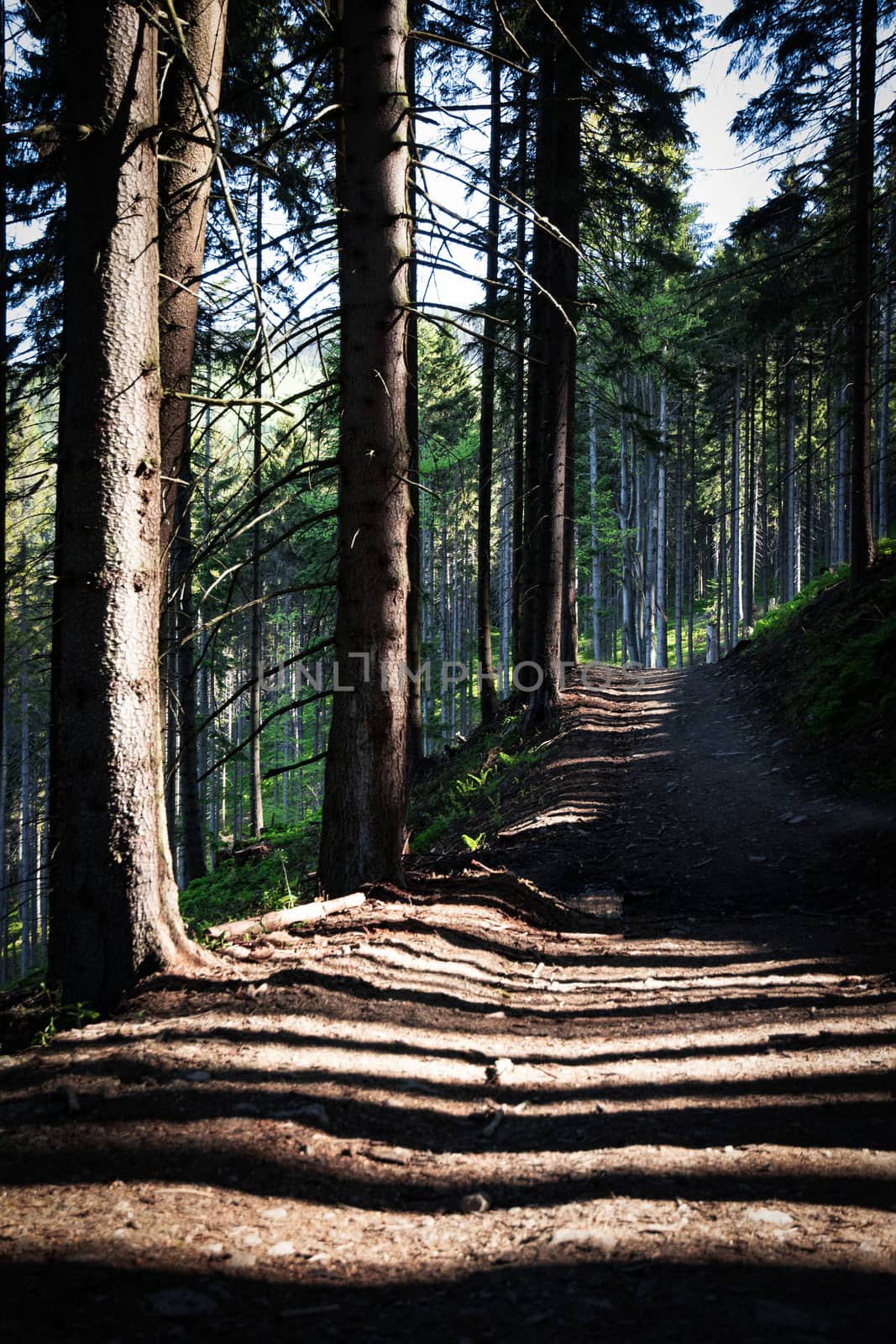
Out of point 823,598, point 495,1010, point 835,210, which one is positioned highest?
point 835,210

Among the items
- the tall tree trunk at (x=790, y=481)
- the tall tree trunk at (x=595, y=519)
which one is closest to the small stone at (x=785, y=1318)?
the tall tree trunk at (x=790, y=481)

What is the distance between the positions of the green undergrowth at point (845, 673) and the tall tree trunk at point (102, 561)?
6.93 metres

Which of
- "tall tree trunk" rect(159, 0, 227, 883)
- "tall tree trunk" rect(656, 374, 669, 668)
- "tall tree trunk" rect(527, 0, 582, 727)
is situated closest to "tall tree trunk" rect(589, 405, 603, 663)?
"tall tree trunk" rect(656, 374, 669, 668)

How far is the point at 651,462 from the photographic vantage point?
35.7 m

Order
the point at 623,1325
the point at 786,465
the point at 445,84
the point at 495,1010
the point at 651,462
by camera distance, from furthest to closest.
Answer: the point at 651,462 < the point at 786,465 < the point at 445,84 < the point at 495,1010 < the point at 623,1325

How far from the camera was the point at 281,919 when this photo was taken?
4793mm

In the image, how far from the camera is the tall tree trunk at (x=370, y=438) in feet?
17.5

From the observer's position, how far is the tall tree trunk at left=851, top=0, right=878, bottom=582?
12.4 meters

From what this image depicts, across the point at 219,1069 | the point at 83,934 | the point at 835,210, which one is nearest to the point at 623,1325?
the point at 219,1069

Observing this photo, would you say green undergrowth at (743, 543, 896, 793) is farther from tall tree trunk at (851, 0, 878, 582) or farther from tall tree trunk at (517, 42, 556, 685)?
tall tree trunk at (517, 42, 556, 685)

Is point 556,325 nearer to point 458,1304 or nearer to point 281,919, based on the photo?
point 281,919

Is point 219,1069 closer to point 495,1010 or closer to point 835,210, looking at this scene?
point 495,1010

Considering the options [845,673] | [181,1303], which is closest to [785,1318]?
[181,1303]

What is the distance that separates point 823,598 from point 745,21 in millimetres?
9629
